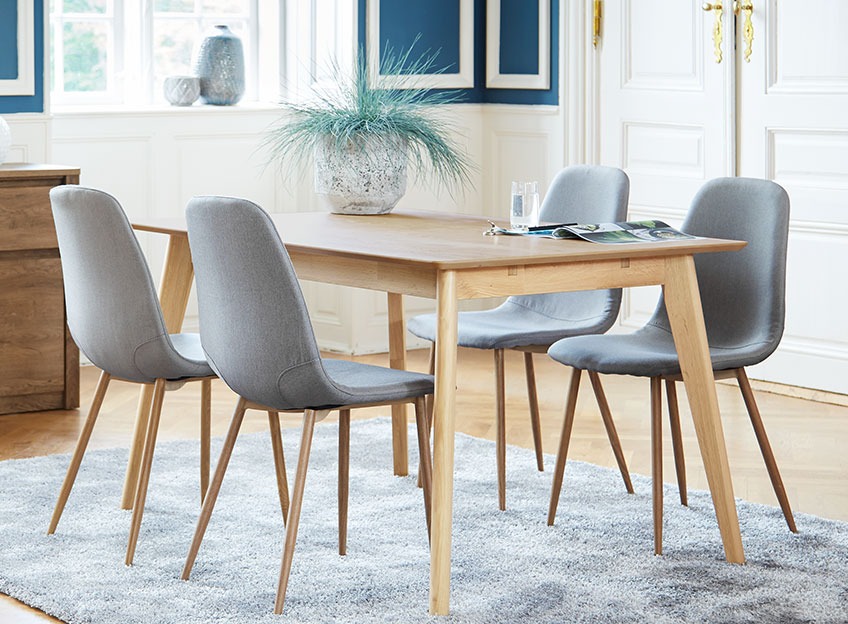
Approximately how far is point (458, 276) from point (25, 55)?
3.15 metres

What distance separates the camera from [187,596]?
3156 mm

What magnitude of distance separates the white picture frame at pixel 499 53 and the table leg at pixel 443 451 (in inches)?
142

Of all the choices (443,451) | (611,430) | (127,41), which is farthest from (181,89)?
(443,451)

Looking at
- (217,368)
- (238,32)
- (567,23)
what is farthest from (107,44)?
(217,368)

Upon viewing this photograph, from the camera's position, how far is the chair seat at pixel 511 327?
3.97 m

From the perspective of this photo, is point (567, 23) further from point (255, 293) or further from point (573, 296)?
point (255, 293)

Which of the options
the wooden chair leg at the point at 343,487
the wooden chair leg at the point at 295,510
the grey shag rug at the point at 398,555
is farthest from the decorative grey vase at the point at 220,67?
the wooden chair leg at the point at 295,510

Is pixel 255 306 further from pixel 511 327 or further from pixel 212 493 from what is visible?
pixel 511 327

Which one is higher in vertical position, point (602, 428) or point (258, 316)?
point (258, 316)

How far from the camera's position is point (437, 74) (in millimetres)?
6629

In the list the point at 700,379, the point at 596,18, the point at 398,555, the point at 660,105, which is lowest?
the point at 398,555

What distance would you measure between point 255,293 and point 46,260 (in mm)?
2341

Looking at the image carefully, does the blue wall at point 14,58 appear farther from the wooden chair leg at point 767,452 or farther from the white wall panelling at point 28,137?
the wooden chair leg at point 767,452

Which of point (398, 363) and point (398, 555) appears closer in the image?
point (398, 555)
